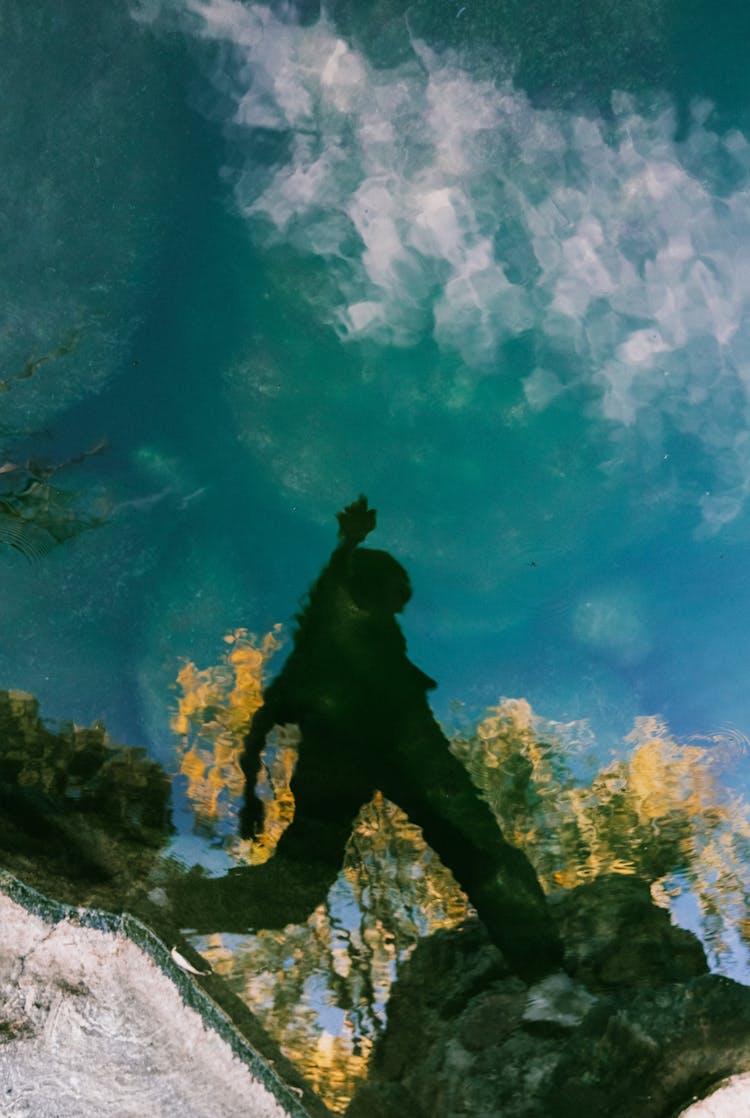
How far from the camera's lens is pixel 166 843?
207 cm

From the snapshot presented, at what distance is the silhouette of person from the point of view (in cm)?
194

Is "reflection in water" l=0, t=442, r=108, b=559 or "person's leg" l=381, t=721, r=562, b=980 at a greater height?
"reflection in water" l=0, t=442, r=108, b=559

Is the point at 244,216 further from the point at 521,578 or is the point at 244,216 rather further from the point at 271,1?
the point at 521,578

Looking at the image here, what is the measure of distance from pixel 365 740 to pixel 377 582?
15.6 inches

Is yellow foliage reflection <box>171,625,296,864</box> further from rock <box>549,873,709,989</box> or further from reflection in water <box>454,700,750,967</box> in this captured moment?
rock <box>549,873,709,989</box>

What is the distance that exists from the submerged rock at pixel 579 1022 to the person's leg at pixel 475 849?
5 cm

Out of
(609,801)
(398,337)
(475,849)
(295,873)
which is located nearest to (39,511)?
(398,337)

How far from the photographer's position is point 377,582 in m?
1.93

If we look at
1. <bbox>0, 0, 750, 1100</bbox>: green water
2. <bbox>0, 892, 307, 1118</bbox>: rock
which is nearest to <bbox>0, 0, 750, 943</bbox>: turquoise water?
<bbox>0, 0, 750, 1100</bbox>: green water

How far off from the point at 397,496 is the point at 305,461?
0.24 metres

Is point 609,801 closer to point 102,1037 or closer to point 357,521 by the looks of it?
point 357,521

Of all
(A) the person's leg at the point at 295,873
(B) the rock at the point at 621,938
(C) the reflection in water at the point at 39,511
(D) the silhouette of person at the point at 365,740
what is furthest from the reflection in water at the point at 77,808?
Answer: (B) the rock at the point at 621,938

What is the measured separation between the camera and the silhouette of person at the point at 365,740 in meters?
1.94

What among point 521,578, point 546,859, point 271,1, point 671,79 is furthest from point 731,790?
point 271,1
